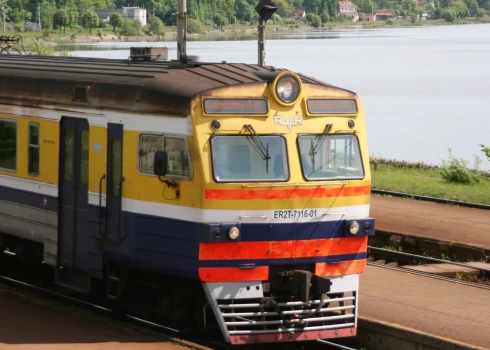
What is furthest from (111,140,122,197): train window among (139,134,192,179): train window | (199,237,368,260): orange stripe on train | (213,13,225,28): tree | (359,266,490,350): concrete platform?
(213,13,225,28): tree

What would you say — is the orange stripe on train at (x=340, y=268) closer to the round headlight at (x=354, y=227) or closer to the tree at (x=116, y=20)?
the round headlight at (x=354, y=227)

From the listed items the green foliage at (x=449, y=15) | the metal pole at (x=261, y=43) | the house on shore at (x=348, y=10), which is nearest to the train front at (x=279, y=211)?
the metal pole at (x=261, y=43)

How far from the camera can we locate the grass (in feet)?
82.4

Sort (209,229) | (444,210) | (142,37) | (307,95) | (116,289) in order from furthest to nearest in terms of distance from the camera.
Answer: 1. (142,37)
2. (444,210)
3. (116,289)
4. (307,95)
5. (209,229)

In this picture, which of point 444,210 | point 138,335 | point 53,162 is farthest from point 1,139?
point 444,210

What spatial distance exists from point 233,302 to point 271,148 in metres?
1.77

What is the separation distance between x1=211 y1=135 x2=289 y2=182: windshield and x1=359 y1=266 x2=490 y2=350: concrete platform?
210cm

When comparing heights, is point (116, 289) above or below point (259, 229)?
below

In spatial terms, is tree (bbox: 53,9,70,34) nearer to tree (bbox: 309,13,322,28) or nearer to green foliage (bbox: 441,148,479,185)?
tree (bbox: 309,13,322,28)

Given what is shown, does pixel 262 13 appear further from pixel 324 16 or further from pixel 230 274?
pixel 324 16

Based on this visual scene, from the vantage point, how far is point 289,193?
37.7 ft

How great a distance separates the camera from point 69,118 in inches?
515

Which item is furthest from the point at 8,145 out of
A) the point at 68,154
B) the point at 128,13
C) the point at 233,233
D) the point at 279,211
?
the point at 128,13

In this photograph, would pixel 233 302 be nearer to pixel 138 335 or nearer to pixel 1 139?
pixel 138 335
